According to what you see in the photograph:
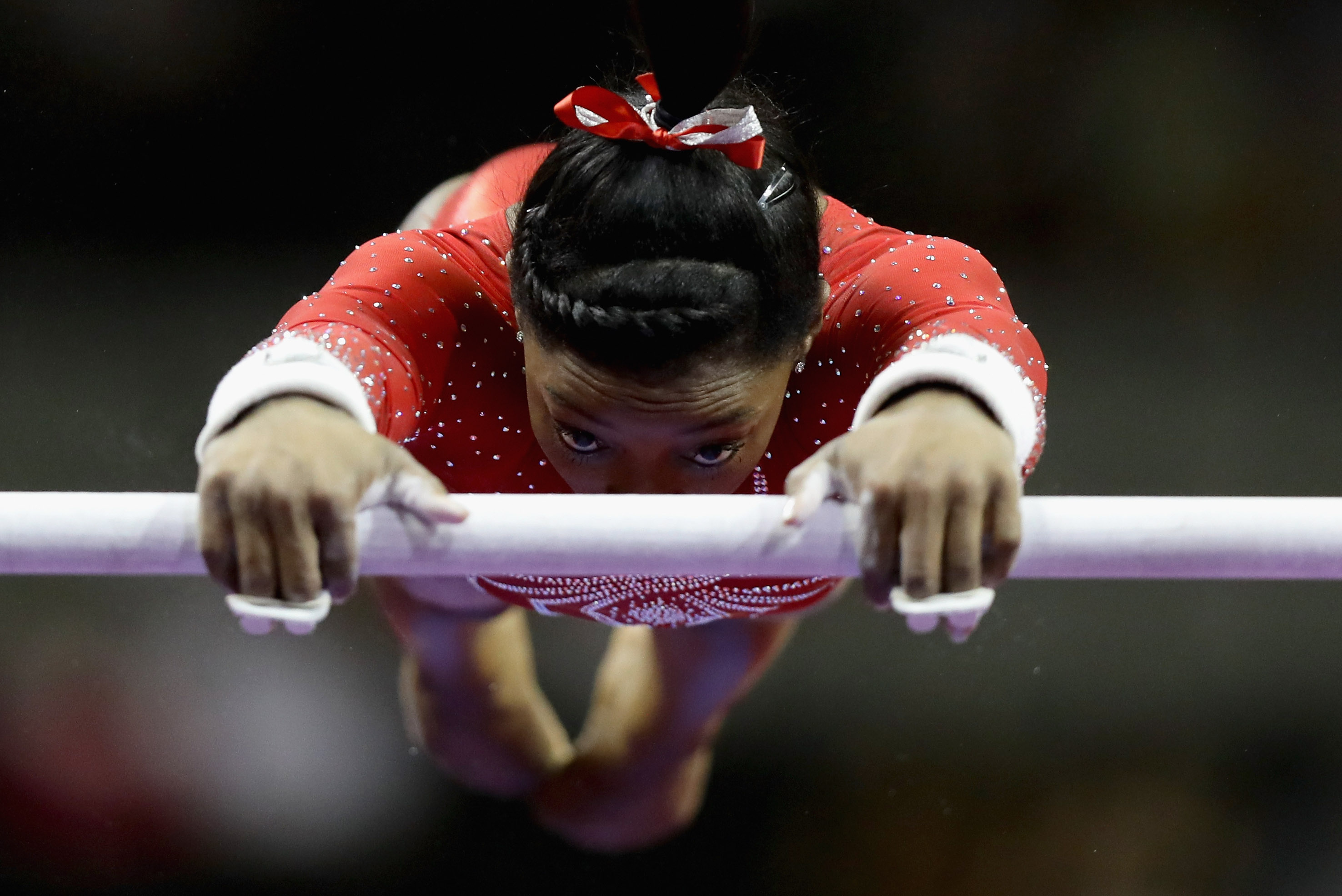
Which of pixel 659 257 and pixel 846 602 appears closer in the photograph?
pixel 659 257

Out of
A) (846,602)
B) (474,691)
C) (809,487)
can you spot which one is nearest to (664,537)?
(809,487)

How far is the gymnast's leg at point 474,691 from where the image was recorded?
1.09 metres

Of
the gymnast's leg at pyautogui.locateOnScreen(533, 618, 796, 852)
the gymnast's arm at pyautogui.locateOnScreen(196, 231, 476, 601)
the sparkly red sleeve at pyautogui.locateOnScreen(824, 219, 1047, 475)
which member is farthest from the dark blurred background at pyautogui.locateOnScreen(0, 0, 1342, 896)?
the gymnast's arm at pyautogui.locateOnScreen(196, 231, 476, 601)

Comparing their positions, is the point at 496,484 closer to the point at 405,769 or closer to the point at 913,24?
the point at 405,769

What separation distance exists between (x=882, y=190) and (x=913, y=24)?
223mm

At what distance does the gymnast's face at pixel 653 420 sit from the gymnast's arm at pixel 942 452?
76mm

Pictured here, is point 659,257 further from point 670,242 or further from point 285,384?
point 285,384

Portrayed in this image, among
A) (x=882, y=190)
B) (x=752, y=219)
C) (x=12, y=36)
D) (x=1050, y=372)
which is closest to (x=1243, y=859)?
(x=1050, y=372)

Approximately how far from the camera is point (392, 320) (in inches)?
26.4

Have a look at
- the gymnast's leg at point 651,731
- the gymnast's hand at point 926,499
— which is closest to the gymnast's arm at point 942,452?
the gymnast's hand at point 926,499

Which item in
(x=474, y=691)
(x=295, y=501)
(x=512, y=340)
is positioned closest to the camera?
(x=295, y=501)

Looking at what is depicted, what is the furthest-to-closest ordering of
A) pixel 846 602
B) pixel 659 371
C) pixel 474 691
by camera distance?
pixel 846 602, pixel 474 691, pixel 659 371

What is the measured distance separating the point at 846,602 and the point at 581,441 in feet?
3.06

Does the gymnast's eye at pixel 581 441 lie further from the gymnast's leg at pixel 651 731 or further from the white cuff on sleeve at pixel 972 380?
the gymnast's leg at pixel 651 731
